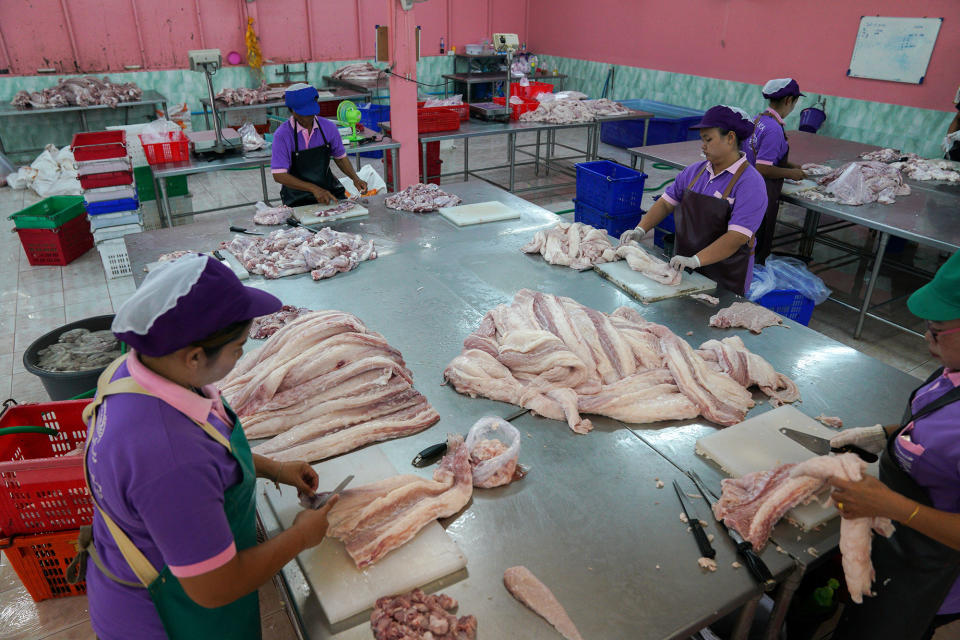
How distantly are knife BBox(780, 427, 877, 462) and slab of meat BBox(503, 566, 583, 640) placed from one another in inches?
48.7

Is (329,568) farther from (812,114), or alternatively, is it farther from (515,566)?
(812,114)

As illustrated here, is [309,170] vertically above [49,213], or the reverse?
[309,170]

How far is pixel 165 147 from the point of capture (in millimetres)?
6477

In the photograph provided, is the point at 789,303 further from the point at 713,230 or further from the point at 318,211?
the point at 318,211

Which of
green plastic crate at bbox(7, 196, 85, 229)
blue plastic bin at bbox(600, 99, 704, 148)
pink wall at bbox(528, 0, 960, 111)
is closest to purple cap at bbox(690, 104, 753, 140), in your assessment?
pink wall at bbox(528, 0, 960, 111)

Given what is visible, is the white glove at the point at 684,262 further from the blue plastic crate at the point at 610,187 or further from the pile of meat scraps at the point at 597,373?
the blue plastic crate at the point at 610,187

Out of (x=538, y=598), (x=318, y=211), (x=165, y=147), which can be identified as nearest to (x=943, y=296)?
(x=538, y=598)

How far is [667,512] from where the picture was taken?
7.05 feet

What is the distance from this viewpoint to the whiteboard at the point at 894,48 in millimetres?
7852

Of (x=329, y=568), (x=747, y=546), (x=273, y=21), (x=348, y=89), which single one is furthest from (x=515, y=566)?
(x=273, y=21)

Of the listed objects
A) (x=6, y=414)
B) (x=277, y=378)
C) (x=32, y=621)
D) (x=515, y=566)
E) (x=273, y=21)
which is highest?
(x=273, y=21)

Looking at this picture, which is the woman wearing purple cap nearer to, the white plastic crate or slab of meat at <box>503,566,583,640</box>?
slab of meat at <box>503,566,583,640</box>

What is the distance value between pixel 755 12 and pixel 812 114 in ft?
7.09

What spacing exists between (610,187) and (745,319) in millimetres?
3176
